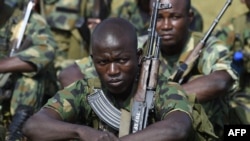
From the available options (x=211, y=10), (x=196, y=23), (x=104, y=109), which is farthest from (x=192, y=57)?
(x=211, y=10)

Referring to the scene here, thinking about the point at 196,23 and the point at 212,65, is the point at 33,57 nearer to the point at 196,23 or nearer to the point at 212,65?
the point at 212,65

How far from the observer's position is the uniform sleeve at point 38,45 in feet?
25.7

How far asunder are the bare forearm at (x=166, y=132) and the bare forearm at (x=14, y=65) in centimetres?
254

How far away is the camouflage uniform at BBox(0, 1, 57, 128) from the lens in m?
7.82

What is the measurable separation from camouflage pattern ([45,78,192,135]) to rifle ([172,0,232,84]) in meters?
1.10

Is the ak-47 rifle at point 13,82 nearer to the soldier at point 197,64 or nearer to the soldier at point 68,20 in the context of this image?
the soldier at point 197,64

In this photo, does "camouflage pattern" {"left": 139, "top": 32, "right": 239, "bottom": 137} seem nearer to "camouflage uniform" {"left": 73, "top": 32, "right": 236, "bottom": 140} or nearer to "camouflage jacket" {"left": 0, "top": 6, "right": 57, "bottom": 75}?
"camouflage uniform" {"left": 73, "top": 32, "right": 236, "bottom": 140}

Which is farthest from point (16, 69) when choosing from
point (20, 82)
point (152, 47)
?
point (152, 47)

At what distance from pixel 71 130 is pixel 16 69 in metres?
2.23

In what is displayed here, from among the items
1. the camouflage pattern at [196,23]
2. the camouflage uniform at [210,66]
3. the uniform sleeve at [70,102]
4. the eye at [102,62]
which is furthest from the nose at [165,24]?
the camouflage pattern at [196,23]

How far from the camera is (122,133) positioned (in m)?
5.66

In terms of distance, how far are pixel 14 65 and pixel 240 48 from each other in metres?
2.05

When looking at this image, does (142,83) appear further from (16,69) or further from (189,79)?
(16,69)

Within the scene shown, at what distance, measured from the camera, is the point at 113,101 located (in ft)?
19.6
